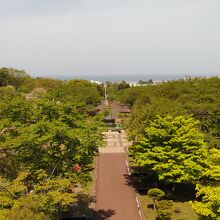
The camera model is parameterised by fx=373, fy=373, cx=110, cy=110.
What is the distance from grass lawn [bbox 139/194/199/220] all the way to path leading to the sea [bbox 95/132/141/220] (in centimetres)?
69

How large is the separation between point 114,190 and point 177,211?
Result: 6.92 m

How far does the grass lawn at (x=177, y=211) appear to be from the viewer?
2694 centimetres

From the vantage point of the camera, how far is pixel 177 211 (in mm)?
28047

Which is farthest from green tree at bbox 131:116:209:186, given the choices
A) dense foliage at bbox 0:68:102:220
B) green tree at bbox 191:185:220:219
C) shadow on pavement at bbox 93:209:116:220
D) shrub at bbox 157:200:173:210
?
green tree at bbox 191:185:220:219

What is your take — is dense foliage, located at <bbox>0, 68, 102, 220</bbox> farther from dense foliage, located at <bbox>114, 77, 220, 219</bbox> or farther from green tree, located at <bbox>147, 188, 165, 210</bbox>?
dense foliage, located at <bbox>114, 77, 220, 219</bbox>

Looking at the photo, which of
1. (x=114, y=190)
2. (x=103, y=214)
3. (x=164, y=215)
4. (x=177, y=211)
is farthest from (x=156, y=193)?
(x=114, y=190)

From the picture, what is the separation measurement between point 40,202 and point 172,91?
1523 inches

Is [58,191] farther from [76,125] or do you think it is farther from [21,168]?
[76,125]

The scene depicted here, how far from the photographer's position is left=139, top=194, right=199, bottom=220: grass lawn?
26938 mm

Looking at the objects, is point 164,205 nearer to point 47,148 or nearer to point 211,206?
point 211,206

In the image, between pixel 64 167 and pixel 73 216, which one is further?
pixel 73 216

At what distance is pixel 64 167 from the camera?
2378 cm

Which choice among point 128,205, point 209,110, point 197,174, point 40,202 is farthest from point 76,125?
point 209,110

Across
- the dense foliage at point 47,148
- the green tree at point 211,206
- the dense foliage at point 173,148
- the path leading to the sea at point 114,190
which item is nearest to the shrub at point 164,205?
the path leading to the sea at point 114,190
